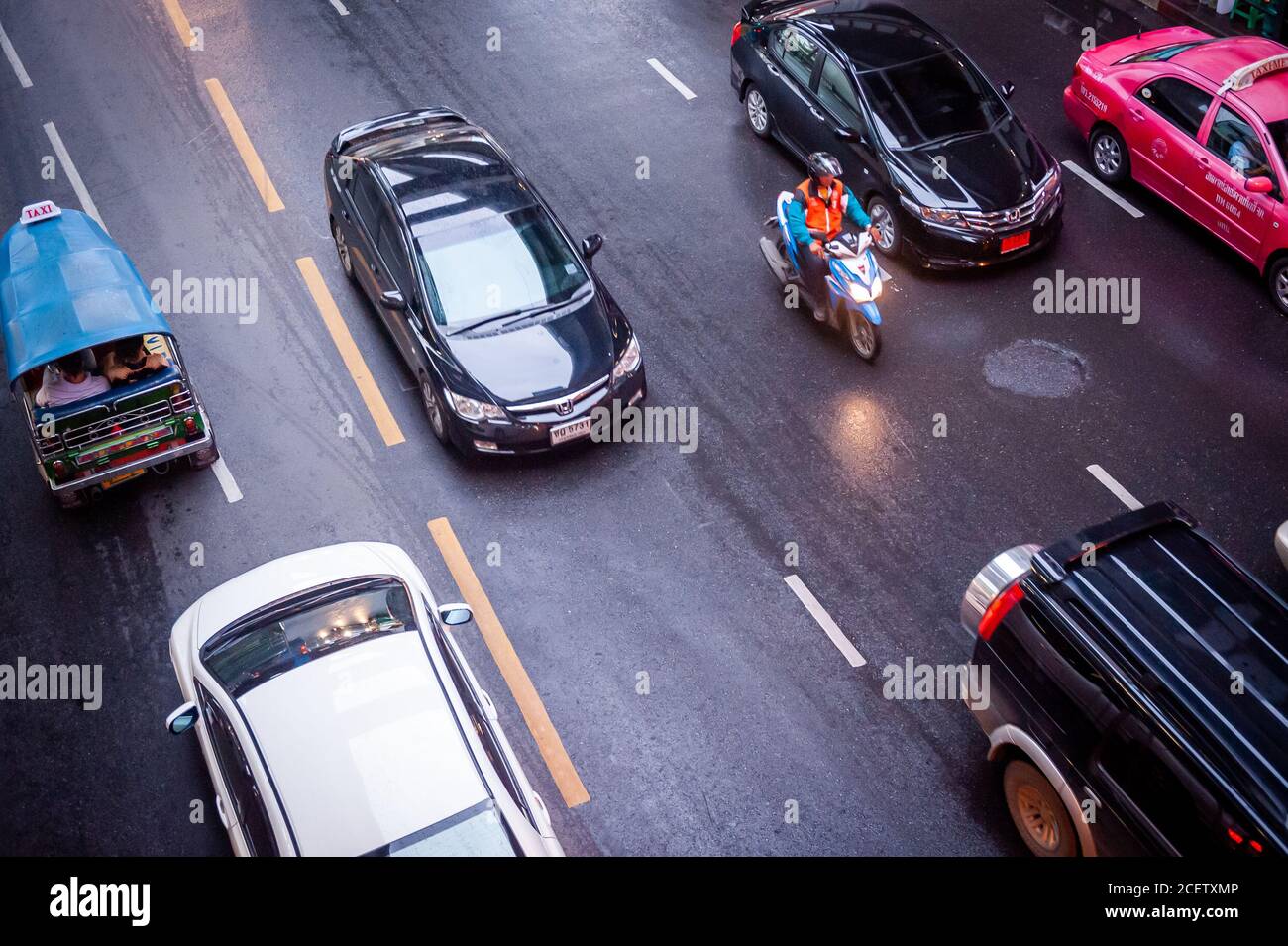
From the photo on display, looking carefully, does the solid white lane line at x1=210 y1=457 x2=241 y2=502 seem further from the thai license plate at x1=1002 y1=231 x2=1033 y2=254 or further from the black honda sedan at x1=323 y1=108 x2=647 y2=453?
the thai license plate at x1=1002 y1=231 x2=1033 y2=254

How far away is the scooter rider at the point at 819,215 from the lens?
38.0 ft

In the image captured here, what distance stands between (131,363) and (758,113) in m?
7.88

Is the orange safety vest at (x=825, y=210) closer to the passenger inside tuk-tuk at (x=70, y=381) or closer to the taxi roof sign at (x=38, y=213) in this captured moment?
the passenger inside tuk-tuk at (x=70, y=381)

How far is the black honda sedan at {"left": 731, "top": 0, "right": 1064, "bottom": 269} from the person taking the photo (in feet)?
40.6

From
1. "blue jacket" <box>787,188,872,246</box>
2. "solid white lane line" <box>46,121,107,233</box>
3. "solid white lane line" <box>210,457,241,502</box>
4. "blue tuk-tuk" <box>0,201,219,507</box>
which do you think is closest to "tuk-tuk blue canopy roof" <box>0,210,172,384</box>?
"blue tuk-tuk" <box>0,201,219,507</box>

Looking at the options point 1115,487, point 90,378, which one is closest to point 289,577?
point 90,378

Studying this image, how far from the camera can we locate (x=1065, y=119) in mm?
14820

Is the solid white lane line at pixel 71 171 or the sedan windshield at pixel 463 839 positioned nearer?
the sedan windshield at pixel 463 839

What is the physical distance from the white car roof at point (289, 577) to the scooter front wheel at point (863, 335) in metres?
5.09

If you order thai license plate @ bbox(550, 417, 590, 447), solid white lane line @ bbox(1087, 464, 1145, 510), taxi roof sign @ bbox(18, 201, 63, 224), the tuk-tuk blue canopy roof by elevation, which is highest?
taxi roof sign @ bbox(18, 201, 63, 224)

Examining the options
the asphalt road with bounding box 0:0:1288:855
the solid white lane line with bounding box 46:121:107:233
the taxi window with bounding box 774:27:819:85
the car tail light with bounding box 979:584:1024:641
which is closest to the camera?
the car tail light with bounding box 979:584:1024:641

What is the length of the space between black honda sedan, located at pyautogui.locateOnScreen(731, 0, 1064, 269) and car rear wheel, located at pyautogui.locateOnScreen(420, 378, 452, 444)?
206 inches

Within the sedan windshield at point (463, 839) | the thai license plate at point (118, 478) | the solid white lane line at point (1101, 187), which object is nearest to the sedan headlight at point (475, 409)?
the thai license plate at point (118, 478)

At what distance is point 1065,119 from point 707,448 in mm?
7172
